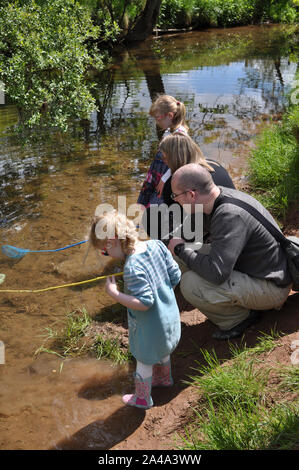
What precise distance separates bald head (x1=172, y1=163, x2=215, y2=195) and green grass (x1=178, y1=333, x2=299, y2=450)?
3.49 feet

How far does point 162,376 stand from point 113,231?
109cm

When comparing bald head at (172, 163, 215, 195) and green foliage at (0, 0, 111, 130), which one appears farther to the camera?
green foliage at (0, 0, 111, 130)

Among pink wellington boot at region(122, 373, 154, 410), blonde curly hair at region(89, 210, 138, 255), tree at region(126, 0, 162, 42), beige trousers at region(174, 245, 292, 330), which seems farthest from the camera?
tree at region(126, 0, 162, 42)

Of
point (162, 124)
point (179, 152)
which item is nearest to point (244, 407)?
point (179, 152)

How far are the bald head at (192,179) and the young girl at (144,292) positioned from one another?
0.47 metres

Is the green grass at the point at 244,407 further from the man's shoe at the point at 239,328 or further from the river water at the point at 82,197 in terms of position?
the river water at the point at 82,197

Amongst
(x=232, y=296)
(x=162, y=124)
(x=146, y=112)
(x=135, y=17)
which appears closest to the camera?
(x=232, y=296)

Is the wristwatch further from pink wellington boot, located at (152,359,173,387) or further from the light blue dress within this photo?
pink wellington boot, located at (152,359,173,387)

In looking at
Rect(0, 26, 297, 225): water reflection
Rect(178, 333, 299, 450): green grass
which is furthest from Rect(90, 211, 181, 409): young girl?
Rect(0, 26, 297, 225): water reflection

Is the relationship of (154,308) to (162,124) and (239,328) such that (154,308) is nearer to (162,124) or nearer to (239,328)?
(239,328)

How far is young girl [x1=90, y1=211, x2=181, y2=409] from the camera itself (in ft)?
7.88

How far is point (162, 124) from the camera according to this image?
Answer: 3.85m

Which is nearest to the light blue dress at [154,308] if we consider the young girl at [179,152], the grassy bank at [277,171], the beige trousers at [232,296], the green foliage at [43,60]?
the beige trousers at [232,296]

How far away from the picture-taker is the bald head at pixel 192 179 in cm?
281
